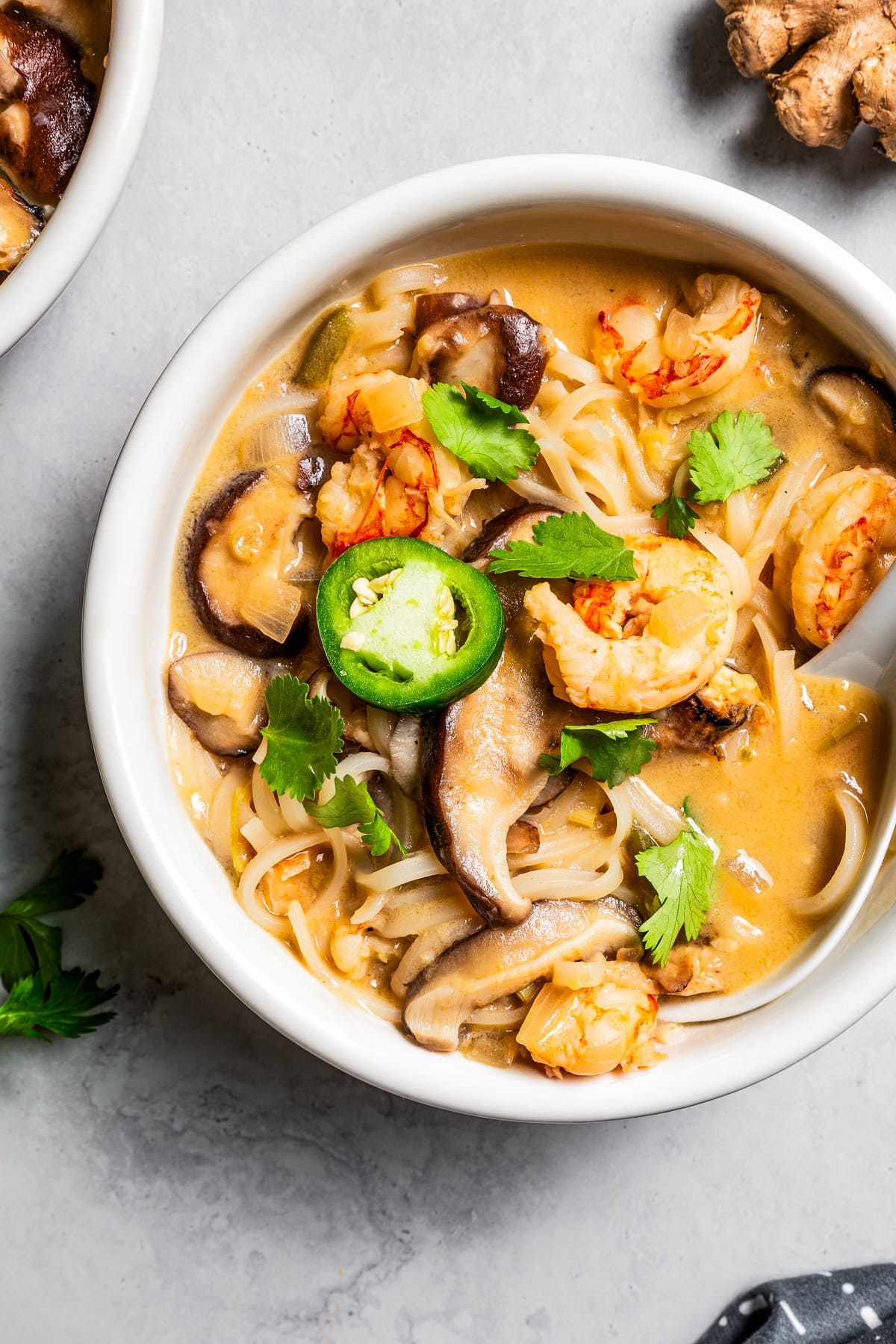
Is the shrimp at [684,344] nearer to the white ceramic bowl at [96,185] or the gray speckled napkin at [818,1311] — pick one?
the white ceramic bowl at [96,185]

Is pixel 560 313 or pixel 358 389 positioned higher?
pixel 560 313

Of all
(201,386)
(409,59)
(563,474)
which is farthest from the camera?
(409,59)

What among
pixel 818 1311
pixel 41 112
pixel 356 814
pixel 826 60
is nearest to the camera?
pixel 356 814

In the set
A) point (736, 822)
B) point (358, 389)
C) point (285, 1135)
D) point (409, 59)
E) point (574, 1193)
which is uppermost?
point (409, 59)

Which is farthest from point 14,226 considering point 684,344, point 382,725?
point 684,344

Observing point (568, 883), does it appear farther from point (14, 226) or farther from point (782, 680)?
point (14, 226)

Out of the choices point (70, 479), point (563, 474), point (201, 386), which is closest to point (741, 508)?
point (563, 474)

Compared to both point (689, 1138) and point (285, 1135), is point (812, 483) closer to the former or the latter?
point (689, 1138)

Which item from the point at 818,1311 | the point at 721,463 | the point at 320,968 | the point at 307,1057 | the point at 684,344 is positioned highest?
the point at 684,344
